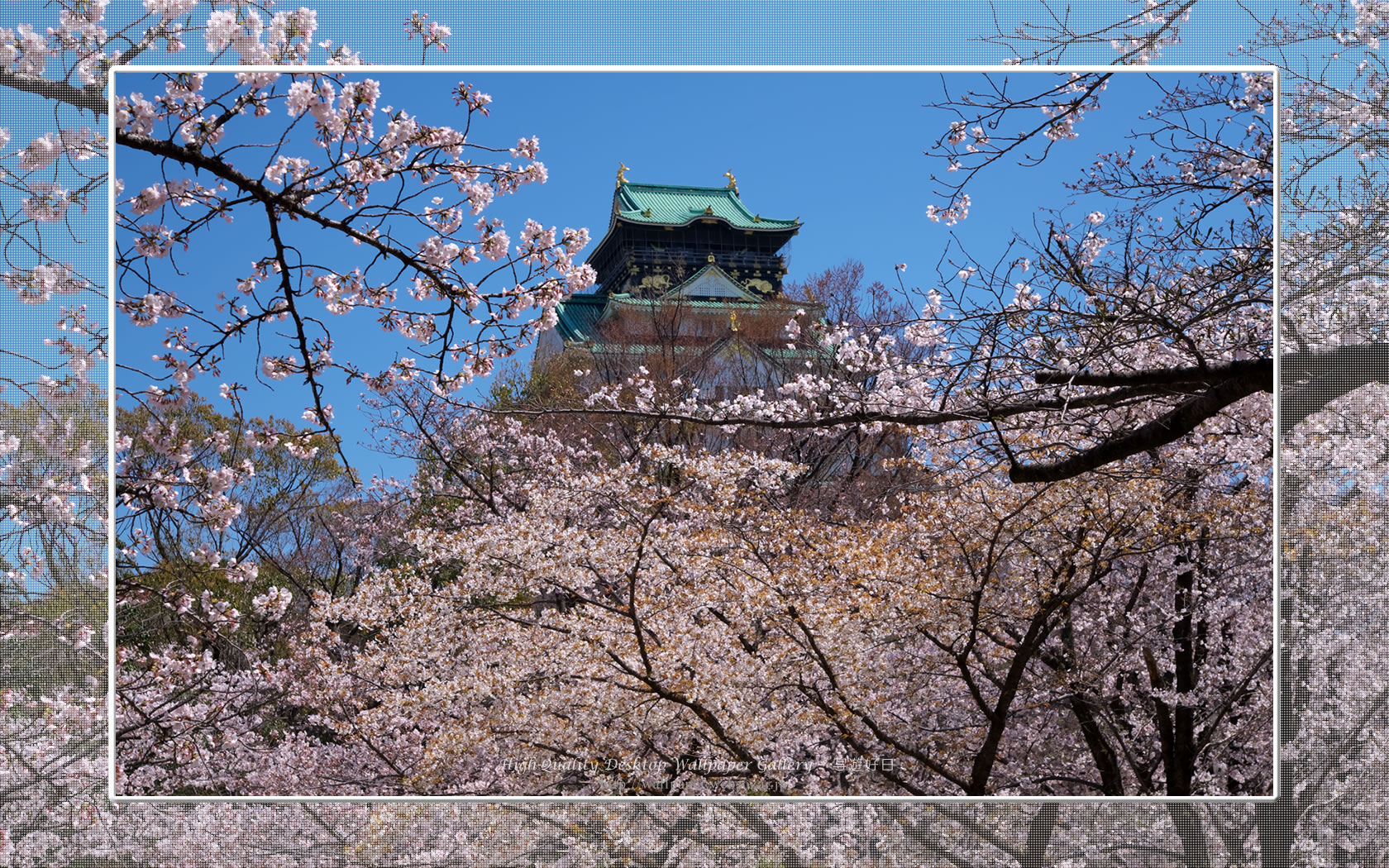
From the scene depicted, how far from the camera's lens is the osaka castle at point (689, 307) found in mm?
3277

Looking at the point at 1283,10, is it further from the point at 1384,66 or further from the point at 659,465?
the point at 659,465

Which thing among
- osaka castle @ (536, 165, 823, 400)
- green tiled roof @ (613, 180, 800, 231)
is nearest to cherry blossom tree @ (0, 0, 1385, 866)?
green tiled roof @ (613, 180, 800, 231)

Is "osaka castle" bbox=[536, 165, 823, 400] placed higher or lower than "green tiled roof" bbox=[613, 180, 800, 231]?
lower

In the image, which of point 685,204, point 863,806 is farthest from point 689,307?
point 863,806

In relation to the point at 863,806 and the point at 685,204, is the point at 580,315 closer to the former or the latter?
the point at 685,204

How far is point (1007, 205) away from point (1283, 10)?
105 centimetres

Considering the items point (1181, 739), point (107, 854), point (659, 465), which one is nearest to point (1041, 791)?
point (1181, 739)

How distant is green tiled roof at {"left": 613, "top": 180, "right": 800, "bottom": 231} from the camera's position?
3260 millimetres

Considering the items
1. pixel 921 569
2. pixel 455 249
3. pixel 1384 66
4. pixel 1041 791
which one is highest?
pixel 1384 66

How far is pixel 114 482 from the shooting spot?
3.31 m

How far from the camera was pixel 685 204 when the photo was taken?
327 cm

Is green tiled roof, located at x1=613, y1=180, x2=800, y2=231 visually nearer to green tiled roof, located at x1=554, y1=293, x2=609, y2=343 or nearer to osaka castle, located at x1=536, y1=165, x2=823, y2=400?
osaka castle, located at x1=536, y1=165, x2=823, y2=400

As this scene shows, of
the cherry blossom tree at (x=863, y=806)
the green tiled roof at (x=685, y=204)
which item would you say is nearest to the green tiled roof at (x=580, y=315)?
the green tiled roof at (x=685, y=204)

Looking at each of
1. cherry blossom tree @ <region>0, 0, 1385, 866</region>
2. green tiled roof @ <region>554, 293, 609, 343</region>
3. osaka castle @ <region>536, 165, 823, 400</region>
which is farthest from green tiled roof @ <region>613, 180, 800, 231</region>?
cherry blossom tree @ <region>0, 0, 1385, 866</region>
